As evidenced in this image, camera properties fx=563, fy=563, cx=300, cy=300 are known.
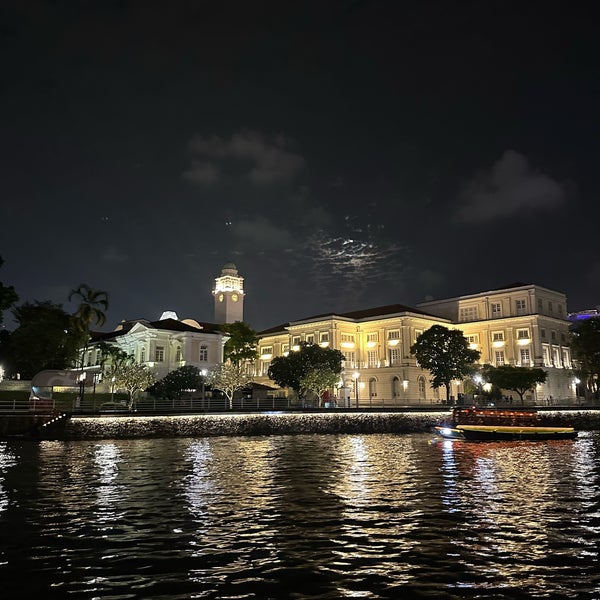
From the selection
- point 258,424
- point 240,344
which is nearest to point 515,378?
point 258,424

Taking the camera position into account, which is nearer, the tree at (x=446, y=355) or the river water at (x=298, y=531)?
the river water at (x=298, y=531)

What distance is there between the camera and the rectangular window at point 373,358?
101 meters

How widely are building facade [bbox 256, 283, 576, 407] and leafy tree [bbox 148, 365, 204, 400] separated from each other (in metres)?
26.9

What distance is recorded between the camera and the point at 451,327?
103 m

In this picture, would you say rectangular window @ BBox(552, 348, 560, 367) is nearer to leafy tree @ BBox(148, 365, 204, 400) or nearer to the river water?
leafy tree @ BBox(148, 365, 204, 400)

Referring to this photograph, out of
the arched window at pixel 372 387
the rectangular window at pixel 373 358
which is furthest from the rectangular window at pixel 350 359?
the arched window at pixel 372 387

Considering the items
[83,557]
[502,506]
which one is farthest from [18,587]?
[502,506]

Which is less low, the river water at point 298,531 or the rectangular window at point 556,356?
the rectangular window at point 556,356

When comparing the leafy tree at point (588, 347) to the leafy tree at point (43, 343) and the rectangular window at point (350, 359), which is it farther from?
the leafy tree at point (43, 343)

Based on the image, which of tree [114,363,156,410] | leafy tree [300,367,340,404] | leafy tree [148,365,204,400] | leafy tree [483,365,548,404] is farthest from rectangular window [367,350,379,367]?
tree [114,363,156,410]

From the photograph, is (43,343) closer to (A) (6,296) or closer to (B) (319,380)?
(A) (6,296)

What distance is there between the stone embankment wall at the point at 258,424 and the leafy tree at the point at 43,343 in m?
24.2

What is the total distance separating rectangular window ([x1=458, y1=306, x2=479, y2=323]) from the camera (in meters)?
105

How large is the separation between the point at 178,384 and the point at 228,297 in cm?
5996
